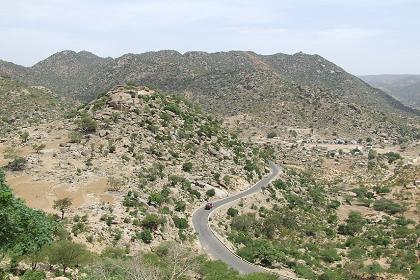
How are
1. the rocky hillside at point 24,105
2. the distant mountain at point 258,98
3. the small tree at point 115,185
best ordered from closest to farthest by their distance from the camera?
1. the small tree at point 115,185
2. the rocky hillside at point 24,105
3. the distant mountain at point 258,98

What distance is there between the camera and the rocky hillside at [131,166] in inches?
1626

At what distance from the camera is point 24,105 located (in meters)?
95.4

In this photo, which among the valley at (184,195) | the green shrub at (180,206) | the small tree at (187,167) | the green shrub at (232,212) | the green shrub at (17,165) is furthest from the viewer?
the small tree at (187,167)

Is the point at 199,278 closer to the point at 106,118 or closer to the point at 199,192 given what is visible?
the point at 199,192

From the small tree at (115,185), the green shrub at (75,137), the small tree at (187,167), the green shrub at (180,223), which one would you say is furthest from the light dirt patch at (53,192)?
the small tree at (187,167)

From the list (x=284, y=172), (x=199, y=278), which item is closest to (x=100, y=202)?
(x=199, y=278)

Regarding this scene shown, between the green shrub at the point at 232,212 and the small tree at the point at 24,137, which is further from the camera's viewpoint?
the small tree at the point at 24,137

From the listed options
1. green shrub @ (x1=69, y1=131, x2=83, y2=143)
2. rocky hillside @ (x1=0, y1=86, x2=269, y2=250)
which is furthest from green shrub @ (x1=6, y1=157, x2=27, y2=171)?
green shrub @ (x1=69, y1=131, x2=83, y2=143)

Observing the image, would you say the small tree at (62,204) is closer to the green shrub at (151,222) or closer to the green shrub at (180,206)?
the green shrub at (151,222)

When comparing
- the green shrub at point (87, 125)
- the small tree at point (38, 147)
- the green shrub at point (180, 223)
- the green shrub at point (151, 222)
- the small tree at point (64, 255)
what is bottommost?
the green shrub at point (180, 223)

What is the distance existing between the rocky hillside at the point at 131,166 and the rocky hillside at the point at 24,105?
20106mm

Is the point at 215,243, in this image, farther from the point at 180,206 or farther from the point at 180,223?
the point at 180,206

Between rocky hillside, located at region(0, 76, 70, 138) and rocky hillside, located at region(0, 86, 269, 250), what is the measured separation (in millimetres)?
20106

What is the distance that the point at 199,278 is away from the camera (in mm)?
30047
